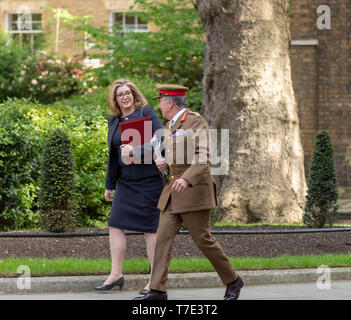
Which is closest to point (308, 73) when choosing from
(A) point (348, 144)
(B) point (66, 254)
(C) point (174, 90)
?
(A) point (348, 144)

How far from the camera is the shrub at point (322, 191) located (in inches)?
472

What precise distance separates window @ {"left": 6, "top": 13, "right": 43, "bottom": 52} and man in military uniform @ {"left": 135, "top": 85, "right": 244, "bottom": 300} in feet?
69.0

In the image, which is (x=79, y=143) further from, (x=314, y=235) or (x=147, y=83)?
(x=147, y=83)

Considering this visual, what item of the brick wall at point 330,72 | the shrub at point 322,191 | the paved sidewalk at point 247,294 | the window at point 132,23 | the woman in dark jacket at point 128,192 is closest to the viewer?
the paved sidewalk at point 247,294

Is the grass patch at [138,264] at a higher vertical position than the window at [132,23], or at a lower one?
lower

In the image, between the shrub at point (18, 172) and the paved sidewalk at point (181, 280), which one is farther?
the shrub at point (18, 172)

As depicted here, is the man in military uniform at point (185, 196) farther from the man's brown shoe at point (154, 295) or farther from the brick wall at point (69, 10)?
the brick wall at point (69, 10)

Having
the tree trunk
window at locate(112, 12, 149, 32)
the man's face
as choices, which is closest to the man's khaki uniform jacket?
the man's face

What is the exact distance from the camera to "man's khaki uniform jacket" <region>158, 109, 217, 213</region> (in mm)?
7465

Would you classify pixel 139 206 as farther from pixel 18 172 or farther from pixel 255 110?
pixel 255 110

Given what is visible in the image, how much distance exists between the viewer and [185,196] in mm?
7520

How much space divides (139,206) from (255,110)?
5.88 m

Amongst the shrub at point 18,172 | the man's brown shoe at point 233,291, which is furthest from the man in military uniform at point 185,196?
the shrub at point 18,172

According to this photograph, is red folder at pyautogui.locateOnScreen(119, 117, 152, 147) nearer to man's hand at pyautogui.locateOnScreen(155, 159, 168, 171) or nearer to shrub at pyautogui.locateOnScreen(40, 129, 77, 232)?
man's hand at pyautogui.locateOnScreen(155, 159, 168, 171)
